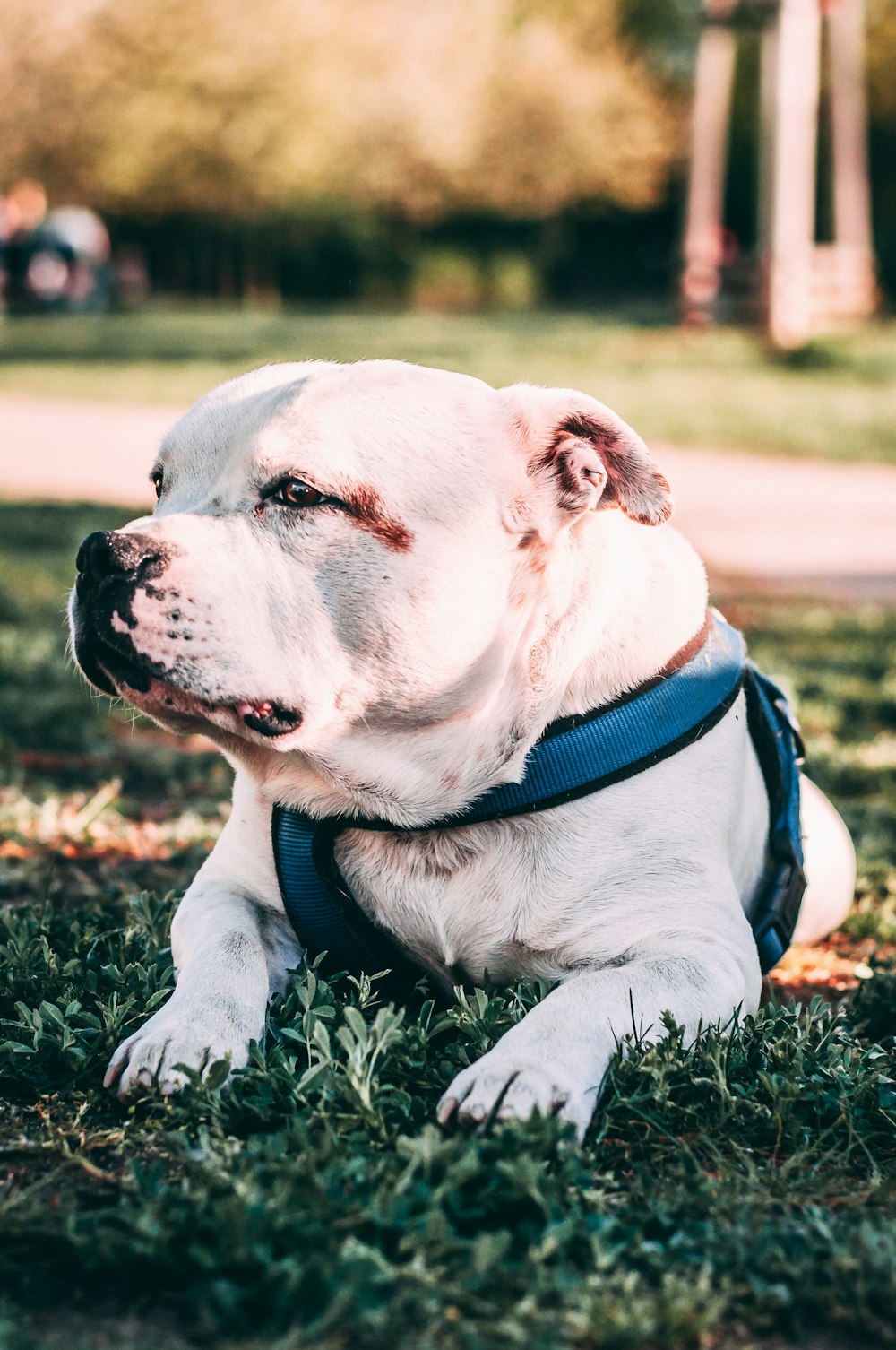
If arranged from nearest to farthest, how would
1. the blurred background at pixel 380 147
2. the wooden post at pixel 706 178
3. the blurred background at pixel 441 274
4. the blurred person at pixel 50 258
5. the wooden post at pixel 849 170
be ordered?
the blurred background at pixel 441 274 < the wooden post at pixel 706 178 < the wooden post at pixel 849 170 < the blurred background at pixel 380 147 < the blurred person at pixel 50 258

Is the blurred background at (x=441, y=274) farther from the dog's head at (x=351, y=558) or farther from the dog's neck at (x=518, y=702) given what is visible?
the dog's head at (x=351, y=558)

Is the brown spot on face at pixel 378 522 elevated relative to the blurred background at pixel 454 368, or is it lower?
elevated

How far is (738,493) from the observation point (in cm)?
1284

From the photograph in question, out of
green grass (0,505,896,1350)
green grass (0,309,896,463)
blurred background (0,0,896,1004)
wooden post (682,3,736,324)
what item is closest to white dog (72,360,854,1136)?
green grass (0,505,896,1350)

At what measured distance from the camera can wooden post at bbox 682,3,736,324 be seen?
71.6 feet

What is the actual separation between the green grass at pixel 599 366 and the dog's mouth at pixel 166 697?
10096mm

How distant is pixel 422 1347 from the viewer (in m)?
1.79

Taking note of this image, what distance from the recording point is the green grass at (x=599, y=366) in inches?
642

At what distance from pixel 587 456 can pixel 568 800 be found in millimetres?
665

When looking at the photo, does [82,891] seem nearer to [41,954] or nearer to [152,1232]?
[41,954]

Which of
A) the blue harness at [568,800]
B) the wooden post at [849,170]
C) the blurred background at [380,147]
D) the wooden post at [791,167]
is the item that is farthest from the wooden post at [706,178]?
the blue harness at [568,800]

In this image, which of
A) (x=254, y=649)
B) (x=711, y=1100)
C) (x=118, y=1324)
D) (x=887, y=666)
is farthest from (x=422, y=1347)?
(x=887, y=666)

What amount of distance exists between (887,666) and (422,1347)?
5600 millimetres

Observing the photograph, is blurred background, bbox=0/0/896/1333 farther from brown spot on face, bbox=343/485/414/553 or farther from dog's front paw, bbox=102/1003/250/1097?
brown spot on face, bbox=343/485/414/553
